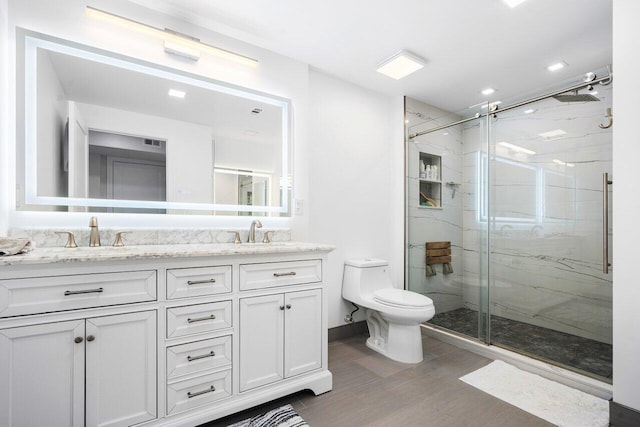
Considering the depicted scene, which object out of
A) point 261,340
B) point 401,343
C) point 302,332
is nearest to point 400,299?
point 401,343

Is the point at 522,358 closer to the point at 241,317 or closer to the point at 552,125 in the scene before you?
the point at 552,125

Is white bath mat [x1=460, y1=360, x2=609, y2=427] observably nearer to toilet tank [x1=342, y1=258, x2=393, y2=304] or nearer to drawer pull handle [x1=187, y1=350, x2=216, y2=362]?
toilet tank [x1=342, y1=258, x2=393, y2=304]

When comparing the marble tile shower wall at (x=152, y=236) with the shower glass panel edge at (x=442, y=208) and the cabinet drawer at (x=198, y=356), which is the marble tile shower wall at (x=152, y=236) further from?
the shower glass panel edge at (x=442, y=208)

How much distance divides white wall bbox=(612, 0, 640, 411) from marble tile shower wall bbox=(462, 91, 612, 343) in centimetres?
75

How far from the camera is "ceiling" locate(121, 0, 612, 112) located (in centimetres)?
182

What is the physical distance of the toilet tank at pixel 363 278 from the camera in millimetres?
2592

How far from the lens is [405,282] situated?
3070 mm

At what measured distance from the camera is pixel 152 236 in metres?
1.81

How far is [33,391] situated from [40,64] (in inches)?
62.3

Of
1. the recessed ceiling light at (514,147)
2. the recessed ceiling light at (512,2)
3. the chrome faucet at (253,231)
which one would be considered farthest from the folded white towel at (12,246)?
the recessed ceiling light at (514,147)

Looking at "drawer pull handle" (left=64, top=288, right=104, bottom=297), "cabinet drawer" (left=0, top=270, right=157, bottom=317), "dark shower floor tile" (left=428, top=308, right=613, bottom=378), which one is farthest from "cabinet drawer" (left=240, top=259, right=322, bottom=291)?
"dark shower floor tile" (left=428, top=308, right=613, bottom=378)

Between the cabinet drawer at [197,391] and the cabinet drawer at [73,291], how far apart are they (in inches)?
17.8

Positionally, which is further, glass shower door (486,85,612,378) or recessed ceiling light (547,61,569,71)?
recessed ceiling light (547,61,569,71)

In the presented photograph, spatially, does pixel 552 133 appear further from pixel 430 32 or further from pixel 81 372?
pixel 81 372
